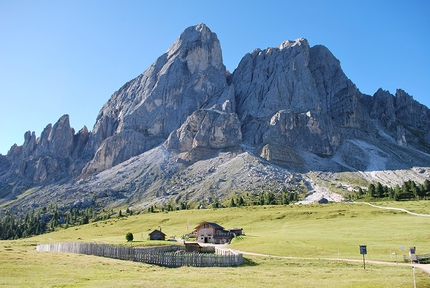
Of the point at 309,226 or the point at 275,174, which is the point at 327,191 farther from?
the point at 309,226

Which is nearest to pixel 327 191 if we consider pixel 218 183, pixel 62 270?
pixel 218 183

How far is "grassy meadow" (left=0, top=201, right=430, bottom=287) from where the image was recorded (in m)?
27.1

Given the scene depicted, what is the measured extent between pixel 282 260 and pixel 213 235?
3713 cm

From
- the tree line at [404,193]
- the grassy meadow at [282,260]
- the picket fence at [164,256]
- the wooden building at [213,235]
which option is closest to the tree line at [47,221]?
the grassy meadow at [282,260]

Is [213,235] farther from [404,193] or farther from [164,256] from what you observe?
[404,193]

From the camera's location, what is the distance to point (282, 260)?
44.1 metres

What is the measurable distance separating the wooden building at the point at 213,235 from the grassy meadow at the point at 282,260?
10753 millimetres

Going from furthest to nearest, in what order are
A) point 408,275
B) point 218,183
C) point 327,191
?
point 218,183 < point 327,191 < point 408,275

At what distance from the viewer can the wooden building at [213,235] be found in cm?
7906

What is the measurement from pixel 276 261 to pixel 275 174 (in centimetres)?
14950

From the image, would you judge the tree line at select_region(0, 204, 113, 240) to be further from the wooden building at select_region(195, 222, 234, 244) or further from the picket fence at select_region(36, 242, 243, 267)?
the picket fence at select_region(36, 242, 243, 267)

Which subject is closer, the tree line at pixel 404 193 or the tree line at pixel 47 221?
the tree line at pixel 404 193

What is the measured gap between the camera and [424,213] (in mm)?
92812

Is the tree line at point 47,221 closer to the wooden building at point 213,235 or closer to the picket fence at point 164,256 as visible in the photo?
the wooden building at point 213,235
